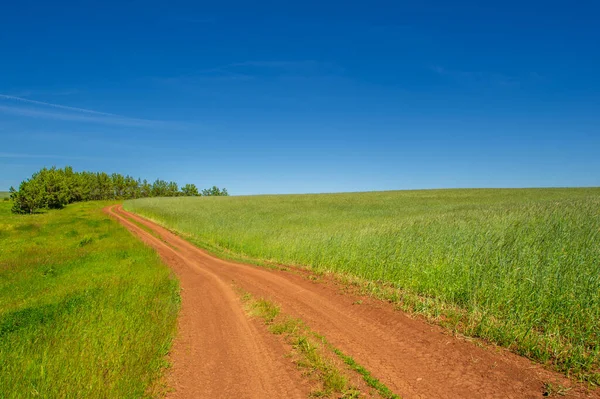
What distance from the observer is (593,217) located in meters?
12.9

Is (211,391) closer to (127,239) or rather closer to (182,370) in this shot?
(182,370)

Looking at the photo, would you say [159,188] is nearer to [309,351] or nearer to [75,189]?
Answer: [75,189]

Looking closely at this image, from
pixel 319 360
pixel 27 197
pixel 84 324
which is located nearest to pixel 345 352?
pixel 319 360

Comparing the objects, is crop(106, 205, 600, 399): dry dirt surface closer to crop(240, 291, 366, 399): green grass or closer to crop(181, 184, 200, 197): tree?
crop(240, 291, 366, 399): green grass

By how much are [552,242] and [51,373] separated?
13.3 metres

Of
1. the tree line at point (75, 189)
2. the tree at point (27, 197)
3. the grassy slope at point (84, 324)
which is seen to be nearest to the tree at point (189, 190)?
the tree line at point (75, 189)

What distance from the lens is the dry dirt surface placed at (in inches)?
190

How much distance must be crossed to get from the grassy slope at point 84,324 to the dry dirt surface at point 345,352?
592 mm

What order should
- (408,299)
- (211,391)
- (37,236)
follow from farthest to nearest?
(37,236) < (408,299) < (211,391)

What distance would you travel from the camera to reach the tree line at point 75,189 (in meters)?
46.8

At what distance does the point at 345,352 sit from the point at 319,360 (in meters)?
0.69

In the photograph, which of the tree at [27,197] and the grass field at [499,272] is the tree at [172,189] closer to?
the tree at [27,197]

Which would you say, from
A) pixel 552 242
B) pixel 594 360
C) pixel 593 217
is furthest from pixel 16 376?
pixel 593 217

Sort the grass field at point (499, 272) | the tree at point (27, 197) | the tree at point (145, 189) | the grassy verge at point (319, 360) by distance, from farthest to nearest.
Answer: the tree at point (145, 189) → the tree at point (27, 197) → the grass field at point (499, 272) → the grassy verge at point (319, 360)
